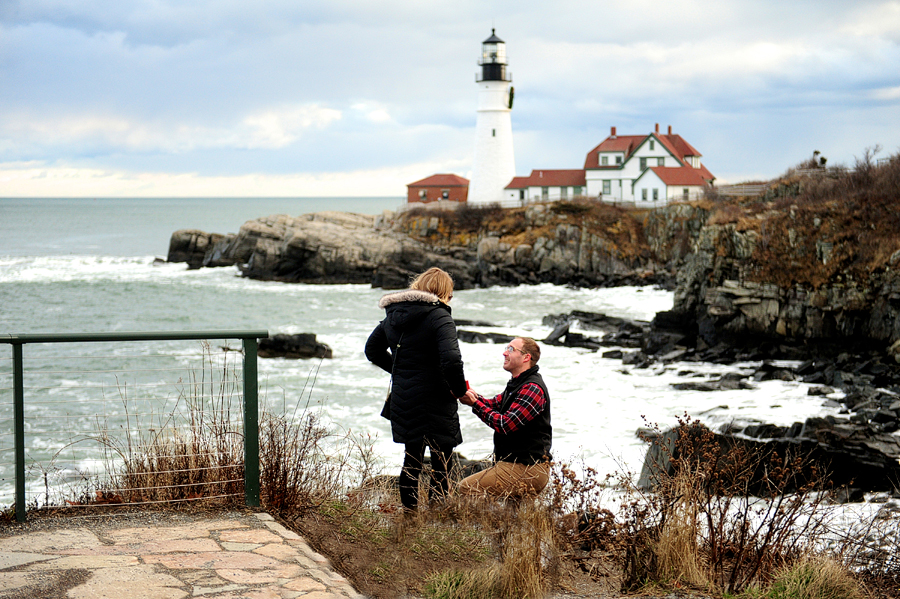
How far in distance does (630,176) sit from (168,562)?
58754mm

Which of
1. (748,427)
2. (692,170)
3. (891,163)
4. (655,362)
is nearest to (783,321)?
(655,362)

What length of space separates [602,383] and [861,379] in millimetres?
5993

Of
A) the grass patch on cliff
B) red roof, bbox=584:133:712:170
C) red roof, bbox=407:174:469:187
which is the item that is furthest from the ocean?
red roof, bbox=407:174:469:187

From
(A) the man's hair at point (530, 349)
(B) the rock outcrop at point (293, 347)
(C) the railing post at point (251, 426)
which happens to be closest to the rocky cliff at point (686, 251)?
(B) the rock outcrop at point (293, 347)

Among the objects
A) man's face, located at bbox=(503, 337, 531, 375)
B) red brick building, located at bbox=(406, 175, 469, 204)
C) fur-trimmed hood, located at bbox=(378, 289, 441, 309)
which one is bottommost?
man's face, located at bbox=(503, 337, 531, 375)

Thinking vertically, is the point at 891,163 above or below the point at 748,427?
above

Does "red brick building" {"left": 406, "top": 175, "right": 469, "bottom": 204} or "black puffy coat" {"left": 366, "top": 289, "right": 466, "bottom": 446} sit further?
"red brick building" {"left": 406, "top": 175, "right": 469, "bottom": 204}

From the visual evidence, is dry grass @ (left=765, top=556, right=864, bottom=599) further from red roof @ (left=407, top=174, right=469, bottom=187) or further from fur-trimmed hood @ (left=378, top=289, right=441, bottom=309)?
red roof @ (left=407, top=174, right=469, bottom=187)

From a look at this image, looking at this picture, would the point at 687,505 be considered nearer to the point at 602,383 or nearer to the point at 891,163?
the point at 602,383

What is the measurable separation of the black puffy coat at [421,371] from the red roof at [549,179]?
2275 inches

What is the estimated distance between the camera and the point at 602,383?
2000 cm

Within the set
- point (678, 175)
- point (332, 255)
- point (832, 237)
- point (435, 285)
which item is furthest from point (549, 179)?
point (435, 285)

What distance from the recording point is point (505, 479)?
5336 millimetres

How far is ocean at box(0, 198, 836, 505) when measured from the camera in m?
14.8
